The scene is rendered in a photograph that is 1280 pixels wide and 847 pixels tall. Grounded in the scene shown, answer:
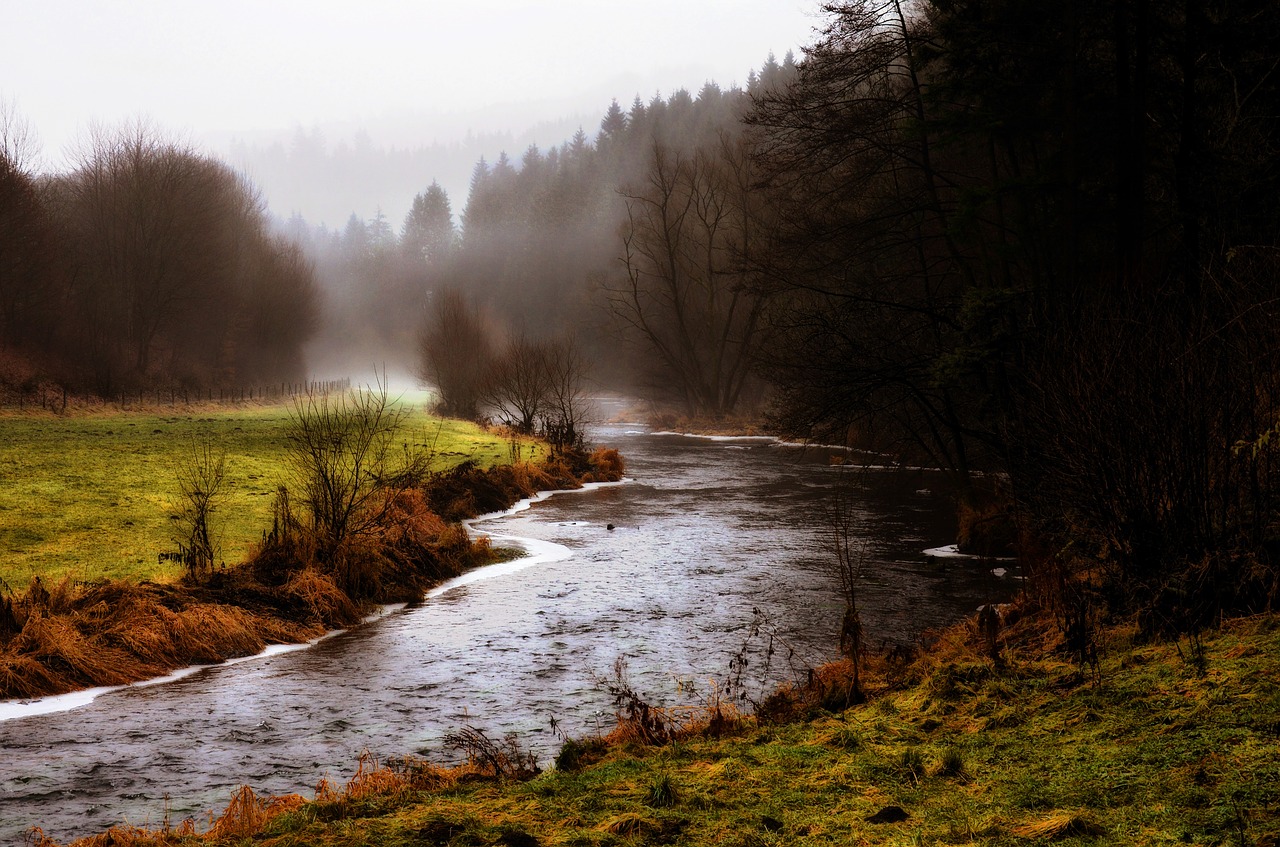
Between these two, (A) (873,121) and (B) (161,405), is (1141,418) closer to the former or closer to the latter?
(A) (873,121)

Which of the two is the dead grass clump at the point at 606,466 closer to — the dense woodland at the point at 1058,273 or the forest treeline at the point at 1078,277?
the dense woodland at the point at 1058,273

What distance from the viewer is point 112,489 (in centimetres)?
1953

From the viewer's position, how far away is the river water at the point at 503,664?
7.53 metres

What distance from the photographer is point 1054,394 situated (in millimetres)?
8750

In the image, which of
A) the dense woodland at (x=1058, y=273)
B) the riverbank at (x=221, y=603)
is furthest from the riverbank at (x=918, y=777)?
the riverbank at (x=221, y=603)

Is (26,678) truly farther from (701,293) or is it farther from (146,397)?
(701,293)

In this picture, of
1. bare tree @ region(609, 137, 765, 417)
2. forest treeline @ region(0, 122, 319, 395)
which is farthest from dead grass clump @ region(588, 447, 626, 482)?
forest treeline @ region(0, 122, 319, 395)

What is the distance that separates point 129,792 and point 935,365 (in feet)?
40.3

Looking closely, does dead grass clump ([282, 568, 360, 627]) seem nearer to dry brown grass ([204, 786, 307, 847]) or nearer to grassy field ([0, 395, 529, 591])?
grassy field ([0, 395, 529, 591])

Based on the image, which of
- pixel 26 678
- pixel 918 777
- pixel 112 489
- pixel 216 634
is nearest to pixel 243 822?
pixel 918 777

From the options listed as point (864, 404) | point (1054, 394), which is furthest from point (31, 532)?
point (1054, 394)

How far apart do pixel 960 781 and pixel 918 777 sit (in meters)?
0.24

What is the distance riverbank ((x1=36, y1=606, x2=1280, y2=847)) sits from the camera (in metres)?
4.38

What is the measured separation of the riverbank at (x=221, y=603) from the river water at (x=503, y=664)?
464 mm
